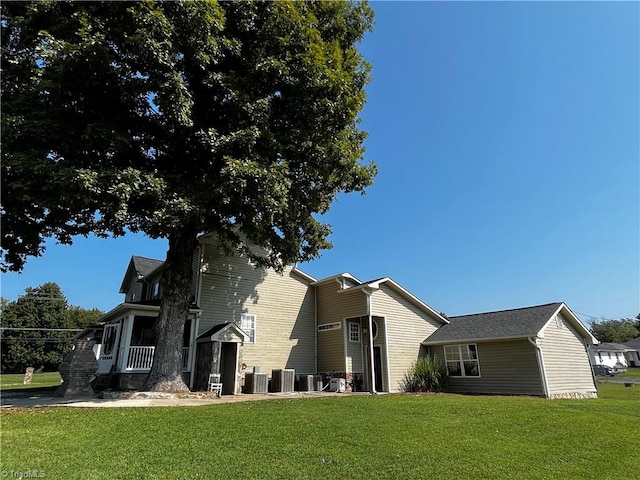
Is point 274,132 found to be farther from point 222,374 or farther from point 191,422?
point 222,374

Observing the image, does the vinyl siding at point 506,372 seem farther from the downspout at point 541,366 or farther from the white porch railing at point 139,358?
the white porch railing at point 139,358

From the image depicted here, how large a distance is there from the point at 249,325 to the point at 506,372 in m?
11.4

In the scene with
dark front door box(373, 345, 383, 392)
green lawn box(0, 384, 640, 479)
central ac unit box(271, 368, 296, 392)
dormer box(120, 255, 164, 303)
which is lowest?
green lawn box(0, 384, 640, 479)

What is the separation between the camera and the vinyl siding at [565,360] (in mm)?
15257

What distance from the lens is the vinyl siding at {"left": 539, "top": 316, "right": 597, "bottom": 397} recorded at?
15257 mm

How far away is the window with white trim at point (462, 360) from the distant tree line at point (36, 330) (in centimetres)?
4556

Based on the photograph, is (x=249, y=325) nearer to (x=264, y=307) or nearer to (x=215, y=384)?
(x=264, y=307)

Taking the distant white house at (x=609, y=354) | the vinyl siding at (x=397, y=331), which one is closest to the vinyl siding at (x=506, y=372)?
the vinyl siding at (x=397, y=331)

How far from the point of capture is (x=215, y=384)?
13.6 m

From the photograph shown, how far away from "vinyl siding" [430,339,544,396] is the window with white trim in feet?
0.68

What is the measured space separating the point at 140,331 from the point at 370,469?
15679 mm

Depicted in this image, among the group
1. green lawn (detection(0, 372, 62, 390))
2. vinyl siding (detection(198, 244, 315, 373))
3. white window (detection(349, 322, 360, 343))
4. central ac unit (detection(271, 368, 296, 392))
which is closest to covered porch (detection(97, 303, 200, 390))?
vinyl siding (detection(198, 244, 315, 373))

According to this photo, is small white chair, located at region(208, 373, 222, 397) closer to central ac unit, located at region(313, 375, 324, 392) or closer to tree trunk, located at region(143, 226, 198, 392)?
tree trunk, located at region(143, 226, 198, 392)

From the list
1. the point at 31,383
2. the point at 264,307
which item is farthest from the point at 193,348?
the point at 31,383
